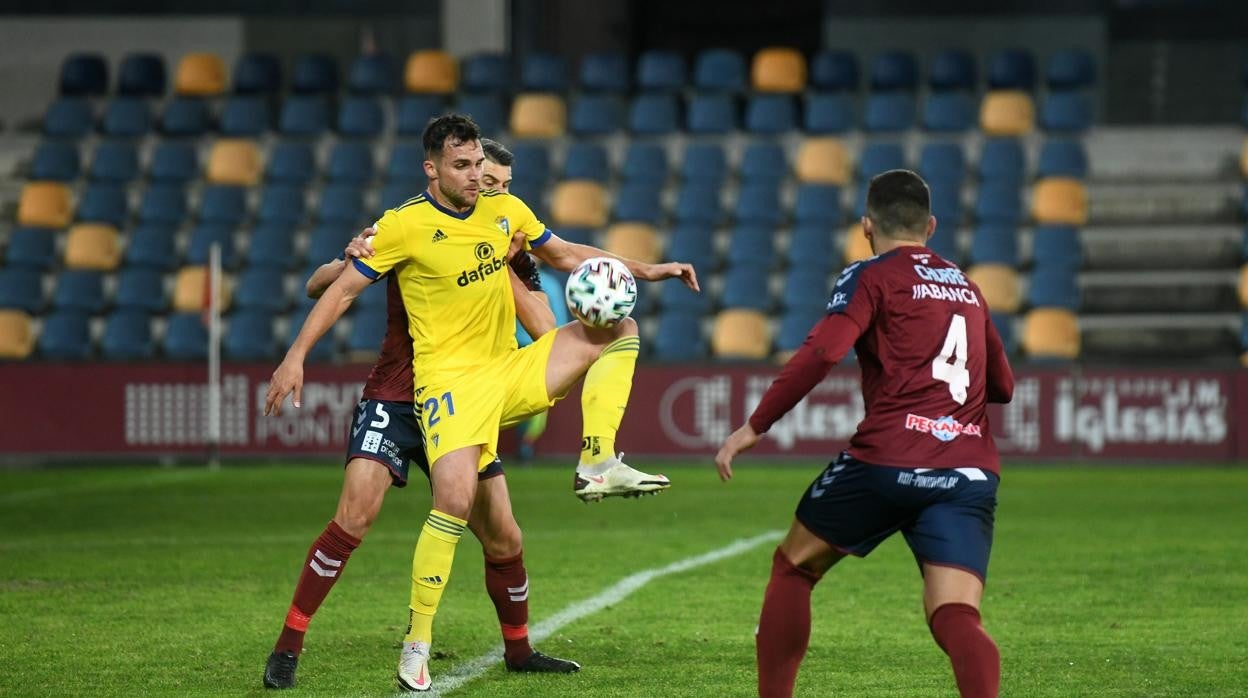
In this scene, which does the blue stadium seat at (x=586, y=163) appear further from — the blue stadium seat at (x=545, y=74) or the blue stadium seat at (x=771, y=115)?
the blue stadium seat at (x=771, y=115)

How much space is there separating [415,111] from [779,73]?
4.64 m

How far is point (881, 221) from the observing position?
522 centimetres

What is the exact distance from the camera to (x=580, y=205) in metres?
20.6

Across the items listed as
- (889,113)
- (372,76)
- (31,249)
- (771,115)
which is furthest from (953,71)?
(31,249)

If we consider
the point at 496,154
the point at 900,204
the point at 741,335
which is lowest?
the point at 741,335

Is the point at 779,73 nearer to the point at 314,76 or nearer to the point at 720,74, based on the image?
the point at 720,74

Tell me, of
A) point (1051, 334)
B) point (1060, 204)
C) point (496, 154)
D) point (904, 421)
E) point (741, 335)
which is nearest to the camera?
point (904, 421)

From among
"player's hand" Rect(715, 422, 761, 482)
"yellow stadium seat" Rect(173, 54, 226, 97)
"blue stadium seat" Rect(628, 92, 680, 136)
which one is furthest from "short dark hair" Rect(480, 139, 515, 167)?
"yellow stadium seat" Rect(173, 54, 226, 97)

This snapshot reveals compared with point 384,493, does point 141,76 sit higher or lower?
higher

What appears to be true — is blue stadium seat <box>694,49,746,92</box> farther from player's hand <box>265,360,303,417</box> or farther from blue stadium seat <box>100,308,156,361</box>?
player's hand <box>265,360,303,417</box>

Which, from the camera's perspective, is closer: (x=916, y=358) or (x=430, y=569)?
(x=916, y=358)

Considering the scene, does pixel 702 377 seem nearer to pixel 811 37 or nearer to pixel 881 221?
pixel 811 37

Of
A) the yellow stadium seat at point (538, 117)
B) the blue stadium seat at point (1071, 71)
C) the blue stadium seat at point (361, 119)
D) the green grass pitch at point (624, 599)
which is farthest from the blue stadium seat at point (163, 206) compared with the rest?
the blue stadium seat at point (1071, 71)

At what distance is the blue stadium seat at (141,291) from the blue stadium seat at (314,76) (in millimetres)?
3423
